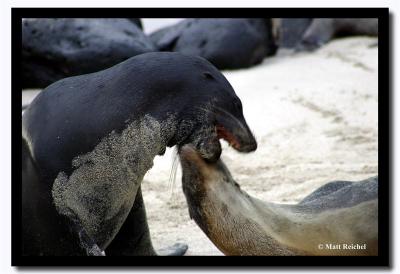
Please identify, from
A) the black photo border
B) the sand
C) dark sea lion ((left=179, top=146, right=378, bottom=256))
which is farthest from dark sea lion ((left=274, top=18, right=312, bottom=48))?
dark sea lion ((left=179, top=146, right=378, bottom=256))

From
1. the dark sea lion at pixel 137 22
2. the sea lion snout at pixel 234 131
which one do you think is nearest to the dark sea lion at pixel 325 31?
the dark sea lion at pixel 137 22

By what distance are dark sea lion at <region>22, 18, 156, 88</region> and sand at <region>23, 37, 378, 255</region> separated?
0.93m

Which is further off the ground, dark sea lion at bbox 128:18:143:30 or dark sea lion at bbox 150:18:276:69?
dark sea lion at bbox 128:18:143:30

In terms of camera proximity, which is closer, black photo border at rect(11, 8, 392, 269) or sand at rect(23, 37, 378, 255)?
black photo border at rect(11, 8, 392, 269)

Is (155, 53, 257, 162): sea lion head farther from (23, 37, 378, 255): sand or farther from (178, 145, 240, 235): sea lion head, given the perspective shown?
(23, 37, 378, 255): sand

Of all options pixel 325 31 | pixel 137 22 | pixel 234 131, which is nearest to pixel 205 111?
pixel 234 131

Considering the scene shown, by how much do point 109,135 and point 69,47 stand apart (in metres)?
3.37

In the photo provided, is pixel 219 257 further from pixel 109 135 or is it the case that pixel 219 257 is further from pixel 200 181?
pixel 109 135

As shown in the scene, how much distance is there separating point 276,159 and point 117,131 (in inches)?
85.4

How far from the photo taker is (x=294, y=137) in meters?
4.71

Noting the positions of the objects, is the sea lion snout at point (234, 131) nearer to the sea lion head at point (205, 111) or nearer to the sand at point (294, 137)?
the sea lion head at point (205, 111)

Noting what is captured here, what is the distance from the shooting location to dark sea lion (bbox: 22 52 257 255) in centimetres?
244

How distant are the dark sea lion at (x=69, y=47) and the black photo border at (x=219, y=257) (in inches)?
108

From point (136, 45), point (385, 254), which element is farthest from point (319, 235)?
point (136, 45)
